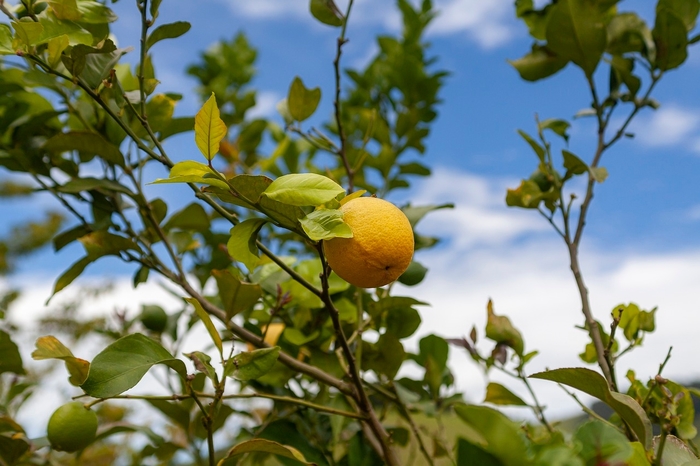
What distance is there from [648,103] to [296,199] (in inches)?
30.6

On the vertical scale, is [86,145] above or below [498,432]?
above

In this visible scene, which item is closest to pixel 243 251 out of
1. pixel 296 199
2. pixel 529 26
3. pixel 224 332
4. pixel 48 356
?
pixel 296 199

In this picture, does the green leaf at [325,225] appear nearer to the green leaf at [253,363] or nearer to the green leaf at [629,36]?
the green leaf at [253,363]

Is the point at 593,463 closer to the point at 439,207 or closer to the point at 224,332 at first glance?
the point at 439,207

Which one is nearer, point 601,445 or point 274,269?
point 601,445

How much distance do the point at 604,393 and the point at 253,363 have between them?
0.30 meters

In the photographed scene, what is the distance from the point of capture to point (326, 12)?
0.77m

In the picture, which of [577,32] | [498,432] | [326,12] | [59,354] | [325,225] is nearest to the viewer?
[498,432]

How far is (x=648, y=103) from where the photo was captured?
983 mm

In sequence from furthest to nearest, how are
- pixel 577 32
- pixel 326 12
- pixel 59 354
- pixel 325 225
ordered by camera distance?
pixel 577 32, pixel 326 12, pixel 59 354, pixel 325 225

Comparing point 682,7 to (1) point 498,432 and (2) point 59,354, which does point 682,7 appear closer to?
(1) point 498,432

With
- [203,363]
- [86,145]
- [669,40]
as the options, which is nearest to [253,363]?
[203,363]

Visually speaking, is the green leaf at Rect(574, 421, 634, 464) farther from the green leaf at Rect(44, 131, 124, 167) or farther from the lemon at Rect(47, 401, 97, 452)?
the green leaf at Rect(44, 131, 124, 167)

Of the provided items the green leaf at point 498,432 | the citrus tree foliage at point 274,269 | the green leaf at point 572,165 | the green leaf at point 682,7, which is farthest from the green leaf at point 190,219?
the green leaf at point 682,7
